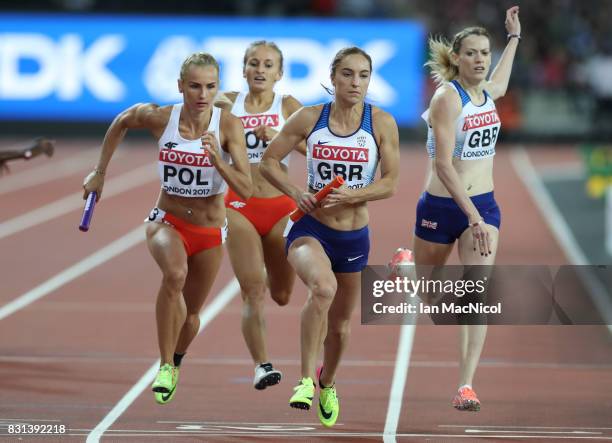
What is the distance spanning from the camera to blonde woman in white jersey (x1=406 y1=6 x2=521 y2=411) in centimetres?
813

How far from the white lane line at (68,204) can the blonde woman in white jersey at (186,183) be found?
376 inches

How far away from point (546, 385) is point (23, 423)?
3764 millimetres

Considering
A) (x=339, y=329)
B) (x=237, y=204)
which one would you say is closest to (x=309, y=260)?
(x=339, y=329)

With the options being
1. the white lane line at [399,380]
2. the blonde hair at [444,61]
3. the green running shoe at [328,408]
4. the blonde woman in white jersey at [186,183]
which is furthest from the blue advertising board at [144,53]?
the green running shoe at [328,408]

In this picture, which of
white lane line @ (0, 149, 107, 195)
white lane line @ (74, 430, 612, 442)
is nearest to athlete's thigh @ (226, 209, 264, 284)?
white lane line @ (74, 430, 612, 442)

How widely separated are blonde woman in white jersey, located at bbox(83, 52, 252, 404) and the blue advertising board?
18823 mm

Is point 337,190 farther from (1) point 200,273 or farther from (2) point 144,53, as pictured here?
(2) point 144,53

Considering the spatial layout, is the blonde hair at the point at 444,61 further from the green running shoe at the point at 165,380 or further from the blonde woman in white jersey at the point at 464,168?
the green running shoe at the point at 165,380

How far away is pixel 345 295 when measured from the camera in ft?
26.9

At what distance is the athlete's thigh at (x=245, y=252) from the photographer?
865 cm

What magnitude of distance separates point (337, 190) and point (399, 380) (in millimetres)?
2709

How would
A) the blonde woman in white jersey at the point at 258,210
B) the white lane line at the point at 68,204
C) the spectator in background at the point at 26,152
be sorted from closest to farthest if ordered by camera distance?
1. the blonde woman in white jersey at the point at 258,210
2. the spectator in background at the point at 26,152
3. the white lane line at the point at 68,204

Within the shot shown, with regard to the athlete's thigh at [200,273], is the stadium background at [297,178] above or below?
below

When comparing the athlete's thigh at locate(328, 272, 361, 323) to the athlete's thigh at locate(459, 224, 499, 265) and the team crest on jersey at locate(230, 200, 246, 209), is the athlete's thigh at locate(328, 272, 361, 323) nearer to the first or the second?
the athlete's thigh at locate(459, 224, 499, 265)
